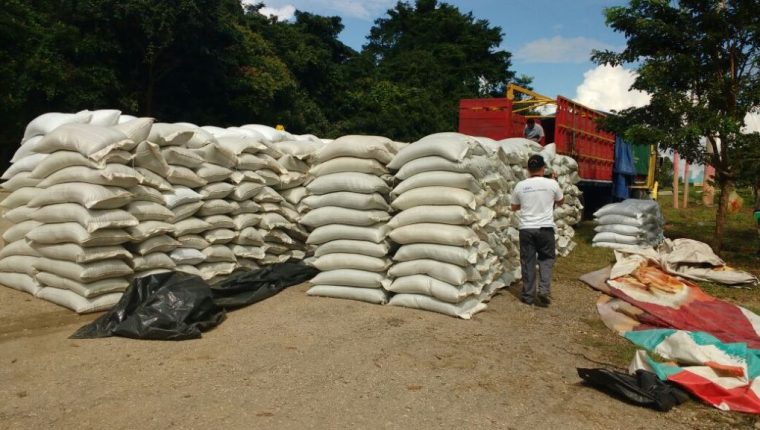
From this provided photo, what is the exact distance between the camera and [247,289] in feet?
18.2

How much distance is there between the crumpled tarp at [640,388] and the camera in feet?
11.0

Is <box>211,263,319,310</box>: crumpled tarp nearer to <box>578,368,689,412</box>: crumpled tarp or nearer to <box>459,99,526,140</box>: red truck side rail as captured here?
<box>578,368,689,412</box>: crumpled tarp

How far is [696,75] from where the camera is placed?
893 cm

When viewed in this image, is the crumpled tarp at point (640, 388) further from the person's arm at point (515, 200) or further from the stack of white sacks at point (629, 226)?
the stack of white sacks at point (629, 226)

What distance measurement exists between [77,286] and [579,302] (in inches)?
194

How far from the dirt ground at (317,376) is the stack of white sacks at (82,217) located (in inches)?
10.6

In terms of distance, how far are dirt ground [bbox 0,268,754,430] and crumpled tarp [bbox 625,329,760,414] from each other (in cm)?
11

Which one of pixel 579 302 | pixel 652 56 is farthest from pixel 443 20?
pixel 579 302

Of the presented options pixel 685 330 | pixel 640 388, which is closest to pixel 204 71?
pixel 685 330

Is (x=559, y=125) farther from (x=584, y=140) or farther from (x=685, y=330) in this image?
(x=685, y=330)

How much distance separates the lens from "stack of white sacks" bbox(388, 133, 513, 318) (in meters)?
5.13

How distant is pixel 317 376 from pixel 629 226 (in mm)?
7390

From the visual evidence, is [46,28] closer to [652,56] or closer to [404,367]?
[652,56]

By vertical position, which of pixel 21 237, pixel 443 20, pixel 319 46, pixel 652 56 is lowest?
pixel 21 237
